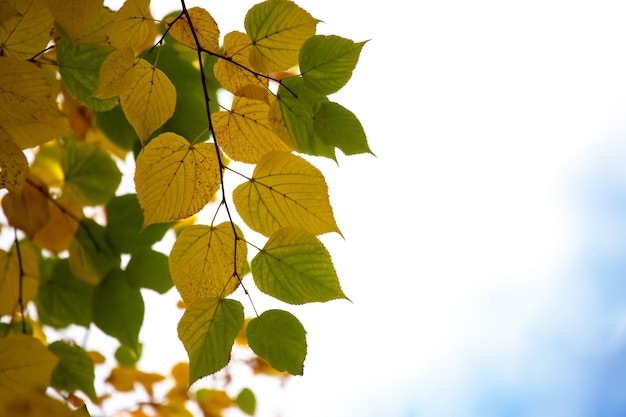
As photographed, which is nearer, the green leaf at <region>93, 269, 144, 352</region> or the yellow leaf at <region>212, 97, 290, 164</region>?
the yellow leaf at <region>212, 97, 290, 164</region>

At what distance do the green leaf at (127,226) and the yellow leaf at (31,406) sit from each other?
231 millimetres

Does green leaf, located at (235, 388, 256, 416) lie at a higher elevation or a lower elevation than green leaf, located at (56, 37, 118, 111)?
lower

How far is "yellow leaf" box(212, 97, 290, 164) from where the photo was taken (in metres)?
0.36

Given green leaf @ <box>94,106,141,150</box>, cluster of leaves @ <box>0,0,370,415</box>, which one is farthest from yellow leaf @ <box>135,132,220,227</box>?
green leaf @ <box>94,106,141,150</box>

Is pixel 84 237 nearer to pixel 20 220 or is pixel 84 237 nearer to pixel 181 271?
pixel 20 220

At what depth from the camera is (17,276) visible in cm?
52

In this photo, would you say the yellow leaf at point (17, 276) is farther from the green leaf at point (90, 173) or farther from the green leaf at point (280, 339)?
the green leaf at point (280, 339)

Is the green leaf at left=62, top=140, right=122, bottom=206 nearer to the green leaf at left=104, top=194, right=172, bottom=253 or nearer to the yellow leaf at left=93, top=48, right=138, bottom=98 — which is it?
the green leaf at left=104, top=194, right=172, bottom=253

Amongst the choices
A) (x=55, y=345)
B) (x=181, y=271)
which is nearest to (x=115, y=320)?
(x=55, y=345)

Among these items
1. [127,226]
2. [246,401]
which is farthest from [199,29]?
[246,401]

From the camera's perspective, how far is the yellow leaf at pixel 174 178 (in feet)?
1.06

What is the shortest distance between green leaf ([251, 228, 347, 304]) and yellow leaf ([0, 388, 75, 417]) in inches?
5.3

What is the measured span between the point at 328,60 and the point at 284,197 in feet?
0.29

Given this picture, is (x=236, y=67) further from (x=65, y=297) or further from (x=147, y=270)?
(x=65, y=297)
